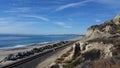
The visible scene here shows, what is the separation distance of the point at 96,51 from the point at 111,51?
2.88 meters

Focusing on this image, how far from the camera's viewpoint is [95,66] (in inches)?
594

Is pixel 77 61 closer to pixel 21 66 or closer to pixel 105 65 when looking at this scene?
pixel 21 66

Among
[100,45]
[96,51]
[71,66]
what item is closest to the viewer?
[71,66]

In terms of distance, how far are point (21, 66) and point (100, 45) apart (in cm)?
866

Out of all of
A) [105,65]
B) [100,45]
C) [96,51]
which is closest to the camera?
[105,65]

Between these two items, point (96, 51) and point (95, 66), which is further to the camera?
point (96, 51)

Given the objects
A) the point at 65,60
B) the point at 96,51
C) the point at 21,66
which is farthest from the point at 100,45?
the point at 21,66

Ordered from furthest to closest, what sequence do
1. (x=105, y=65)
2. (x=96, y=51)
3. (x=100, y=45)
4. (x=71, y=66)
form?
1. (x=100, y=45)
2. (x=96, y=51)
3. (x=71, y=66)
4. (x=105, y=65)

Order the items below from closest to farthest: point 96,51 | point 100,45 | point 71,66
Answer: point 71,66, point 96,51, point 100,45

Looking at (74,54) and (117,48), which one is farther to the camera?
(74,54)

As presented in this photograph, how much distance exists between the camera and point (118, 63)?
1526 cm

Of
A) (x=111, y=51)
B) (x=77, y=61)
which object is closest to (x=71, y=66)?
(x=77, y=61)

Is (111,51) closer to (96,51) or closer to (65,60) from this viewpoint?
(96,51)

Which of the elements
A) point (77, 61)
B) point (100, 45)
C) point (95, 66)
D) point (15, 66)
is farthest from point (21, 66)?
point (95, 66)
